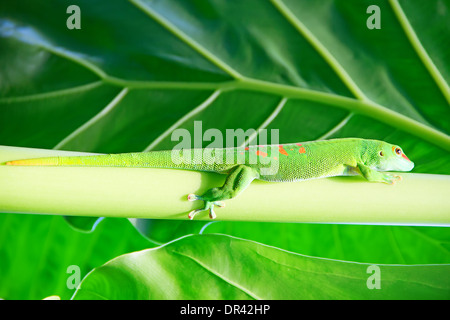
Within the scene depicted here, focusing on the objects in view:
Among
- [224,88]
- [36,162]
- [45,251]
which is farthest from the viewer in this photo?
[45,251]

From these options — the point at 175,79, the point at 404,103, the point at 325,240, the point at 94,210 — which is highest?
the point at 175,79

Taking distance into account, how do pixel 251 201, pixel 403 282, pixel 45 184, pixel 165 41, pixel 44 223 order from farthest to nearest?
pixel 44 223 < pixel 165 41 < pixel 403 282 < pixel 251 201 < pixel 45 184

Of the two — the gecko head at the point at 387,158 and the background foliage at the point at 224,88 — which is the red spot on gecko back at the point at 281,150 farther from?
the gecko head at the point at 387,158

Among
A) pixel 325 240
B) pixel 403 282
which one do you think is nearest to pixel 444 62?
pixel 403 282

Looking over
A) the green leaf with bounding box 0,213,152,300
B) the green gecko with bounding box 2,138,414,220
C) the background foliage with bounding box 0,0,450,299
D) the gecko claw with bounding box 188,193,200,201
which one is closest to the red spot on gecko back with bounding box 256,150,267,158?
the green gecko with bounding box 2,138,414,220

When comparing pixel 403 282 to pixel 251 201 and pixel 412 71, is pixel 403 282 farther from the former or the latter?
pixel 412 71

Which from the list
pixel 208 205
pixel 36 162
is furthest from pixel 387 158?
pixel 36 162

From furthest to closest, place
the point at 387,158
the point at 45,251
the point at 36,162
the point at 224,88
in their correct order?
the point at 45,251 → the point at 387,158 → the point at 224,88 → the point at 36,162

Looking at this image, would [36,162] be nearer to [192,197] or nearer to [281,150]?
[192,197]
